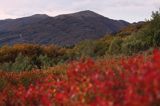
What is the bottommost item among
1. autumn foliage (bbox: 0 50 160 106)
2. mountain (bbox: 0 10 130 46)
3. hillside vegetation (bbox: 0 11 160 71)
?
mountain (bbox: 0 10 130 46)

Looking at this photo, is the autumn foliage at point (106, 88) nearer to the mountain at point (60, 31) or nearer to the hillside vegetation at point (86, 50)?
the hillside vegetation at point (86, 50)

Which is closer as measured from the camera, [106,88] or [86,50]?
[106,88]

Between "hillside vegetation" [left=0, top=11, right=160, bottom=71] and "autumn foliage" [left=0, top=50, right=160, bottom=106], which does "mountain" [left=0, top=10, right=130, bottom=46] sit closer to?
"hillside vegetation" [left=0, top=11, right=160, bottom=71]

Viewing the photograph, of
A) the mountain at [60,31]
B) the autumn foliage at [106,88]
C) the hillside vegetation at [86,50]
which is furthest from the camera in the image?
the mountain at [60,31]

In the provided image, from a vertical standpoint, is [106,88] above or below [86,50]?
above

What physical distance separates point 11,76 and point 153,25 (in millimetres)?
17470

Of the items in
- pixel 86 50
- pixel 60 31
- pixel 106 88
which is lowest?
pixel 60 31

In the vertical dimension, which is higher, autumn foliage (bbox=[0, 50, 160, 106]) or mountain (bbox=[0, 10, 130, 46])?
autumn foliage (bbox=[0, 50, 160, 106])

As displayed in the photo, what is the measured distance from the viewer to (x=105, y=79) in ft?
25.8

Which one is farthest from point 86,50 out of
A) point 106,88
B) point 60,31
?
point 60,31

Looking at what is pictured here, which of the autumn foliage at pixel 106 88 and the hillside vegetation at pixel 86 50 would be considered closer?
the autumn foliage at pixel 106 88

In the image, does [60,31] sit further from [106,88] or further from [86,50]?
[106,88]

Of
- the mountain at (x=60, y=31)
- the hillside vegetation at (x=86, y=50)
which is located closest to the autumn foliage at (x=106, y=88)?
the hillside vegetation at (x=86, y=50)

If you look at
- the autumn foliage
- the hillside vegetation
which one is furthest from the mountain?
the autumn foliage
